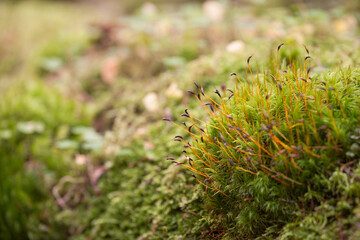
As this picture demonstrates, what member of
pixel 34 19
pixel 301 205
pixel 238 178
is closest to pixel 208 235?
pixel 238 178

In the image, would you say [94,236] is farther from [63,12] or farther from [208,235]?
[63,12]

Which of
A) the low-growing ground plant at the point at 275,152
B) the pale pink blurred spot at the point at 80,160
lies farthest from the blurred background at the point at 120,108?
the low-growing ground plant at the point at 275,152

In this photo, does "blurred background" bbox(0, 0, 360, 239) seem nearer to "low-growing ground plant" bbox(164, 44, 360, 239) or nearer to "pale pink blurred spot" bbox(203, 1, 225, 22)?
"pale pink blurred spot" bbox(203, 1, 225, 22)

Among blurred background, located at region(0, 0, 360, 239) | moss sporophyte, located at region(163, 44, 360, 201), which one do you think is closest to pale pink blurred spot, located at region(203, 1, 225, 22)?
blurred background, located at region(0, 0, 360, 239)

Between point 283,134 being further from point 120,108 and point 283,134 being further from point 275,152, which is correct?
point 120,108

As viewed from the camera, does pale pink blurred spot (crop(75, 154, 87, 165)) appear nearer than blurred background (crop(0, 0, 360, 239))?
No

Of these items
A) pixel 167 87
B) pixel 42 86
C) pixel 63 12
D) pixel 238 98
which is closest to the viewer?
pixel 238 98

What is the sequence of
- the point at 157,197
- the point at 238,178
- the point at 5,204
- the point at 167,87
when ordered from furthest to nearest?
the point at 167,87
the point at 5,204
the point at 157,197
the point at 238,178
